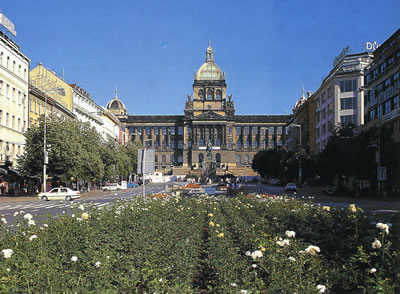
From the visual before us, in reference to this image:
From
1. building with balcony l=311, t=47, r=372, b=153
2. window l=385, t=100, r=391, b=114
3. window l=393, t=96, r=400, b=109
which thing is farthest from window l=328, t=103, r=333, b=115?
window l=393, t=96, r=400, b=109

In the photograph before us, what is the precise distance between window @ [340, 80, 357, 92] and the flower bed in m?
67.6

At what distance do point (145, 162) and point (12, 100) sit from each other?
43.7 meters

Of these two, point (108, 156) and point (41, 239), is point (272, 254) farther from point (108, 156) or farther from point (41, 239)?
point (108, 156)

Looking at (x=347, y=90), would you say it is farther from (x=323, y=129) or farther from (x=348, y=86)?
(x=323, y=129)

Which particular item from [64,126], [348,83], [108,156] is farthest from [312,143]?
[64,126]

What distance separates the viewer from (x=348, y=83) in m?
79.4

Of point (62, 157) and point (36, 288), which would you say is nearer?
point (36, 288)

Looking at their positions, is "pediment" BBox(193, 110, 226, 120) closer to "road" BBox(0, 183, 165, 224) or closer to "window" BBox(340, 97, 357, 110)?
"window" BBox(340, 97, 357, 110)

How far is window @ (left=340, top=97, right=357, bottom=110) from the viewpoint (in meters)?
78.8

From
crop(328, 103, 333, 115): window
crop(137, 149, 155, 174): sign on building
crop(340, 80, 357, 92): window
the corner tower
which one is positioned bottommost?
crop(137, 149, 155, 174): sign on building

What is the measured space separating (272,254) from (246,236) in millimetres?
3988

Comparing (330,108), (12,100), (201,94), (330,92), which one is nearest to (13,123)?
(12,100)

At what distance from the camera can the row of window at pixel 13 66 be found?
58266 millimetres

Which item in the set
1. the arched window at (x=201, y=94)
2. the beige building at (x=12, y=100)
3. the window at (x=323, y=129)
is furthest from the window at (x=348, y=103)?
the arched window at (x=201, y=94)
